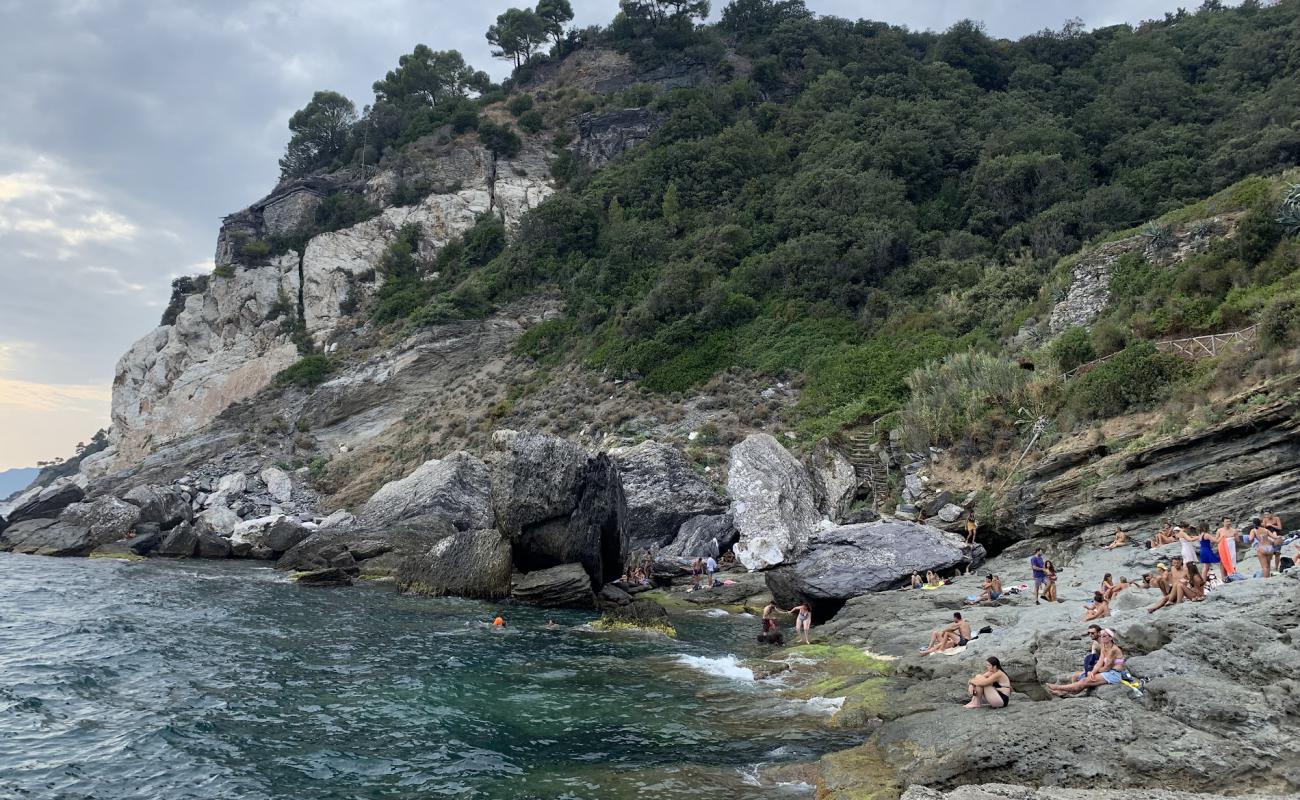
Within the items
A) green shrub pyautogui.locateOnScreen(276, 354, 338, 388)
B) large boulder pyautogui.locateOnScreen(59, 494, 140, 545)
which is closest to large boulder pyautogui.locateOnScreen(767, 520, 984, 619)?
large boulder pyautogui.locateOnScreen(59, 494, 140, 545)

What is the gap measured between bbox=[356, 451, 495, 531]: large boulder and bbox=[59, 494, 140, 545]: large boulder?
42.9ft

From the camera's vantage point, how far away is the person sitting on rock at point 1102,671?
866 cm

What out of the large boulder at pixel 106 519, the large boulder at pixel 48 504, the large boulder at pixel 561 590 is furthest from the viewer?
the large boulder at pixel 48 504

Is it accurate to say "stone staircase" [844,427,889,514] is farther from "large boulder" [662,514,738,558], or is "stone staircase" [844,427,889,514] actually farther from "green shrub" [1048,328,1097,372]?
"green shrub" [1048,328,1097,372]

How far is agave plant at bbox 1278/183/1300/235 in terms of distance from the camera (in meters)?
23.6

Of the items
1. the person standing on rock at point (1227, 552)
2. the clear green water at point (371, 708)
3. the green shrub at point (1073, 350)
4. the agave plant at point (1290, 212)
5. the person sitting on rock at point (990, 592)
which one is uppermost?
the agave plant at point (1290, 212)

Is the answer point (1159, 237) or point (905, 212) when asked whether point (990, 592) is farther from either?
point (905, 212)

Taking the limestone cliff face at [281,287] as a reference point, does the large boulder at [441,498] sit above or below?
below

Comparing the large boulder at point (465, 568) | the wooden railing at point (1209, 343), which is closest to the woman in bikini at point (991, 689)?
the large boulder at point (465, 568)

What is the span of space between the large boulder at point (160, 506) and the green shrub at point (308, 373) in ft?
47.6

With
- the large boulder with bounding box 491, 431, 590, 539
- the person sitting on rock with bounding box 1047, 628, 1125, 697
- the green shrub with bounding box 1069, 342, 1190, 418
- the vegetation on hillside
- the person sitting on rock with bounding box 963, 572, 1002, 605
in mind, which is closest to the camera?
the person sitting on rock with bounding box 1047, 628, 1125, 697

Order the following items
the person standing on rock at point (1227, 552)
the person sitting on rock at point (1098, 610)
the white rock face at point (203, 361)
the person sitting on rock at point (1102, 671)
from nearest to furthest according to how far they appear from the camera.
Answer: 1. the person sitting on rock at point (1102, 671)
2. the person sitting on rock at point (1098, 610)
3. the person standing on rock at point (1227, 552)
4. the white rock face at point (203, 361)

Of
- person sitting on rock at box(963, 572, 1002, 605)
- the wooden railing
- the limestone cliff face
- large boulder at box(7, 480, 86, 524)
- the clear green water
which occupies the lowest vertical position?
the clear green water

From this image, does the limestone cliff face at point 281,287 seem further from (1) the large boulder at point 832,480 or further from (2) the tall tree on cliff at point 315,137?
(1) the large boulder at point 832,480
